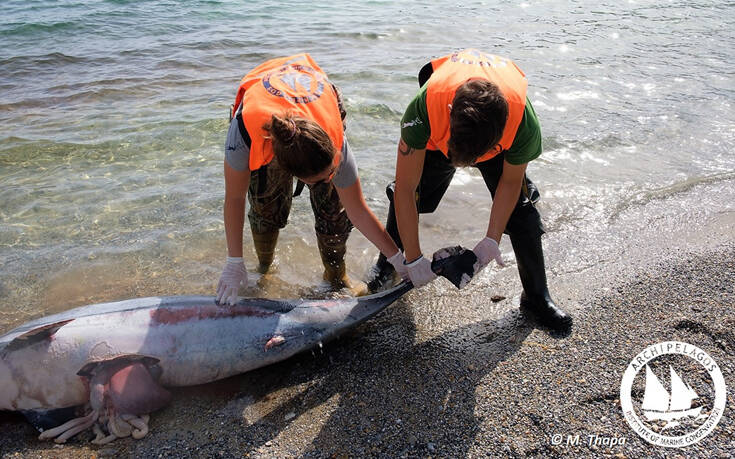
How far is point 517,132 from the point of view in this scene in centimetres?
249

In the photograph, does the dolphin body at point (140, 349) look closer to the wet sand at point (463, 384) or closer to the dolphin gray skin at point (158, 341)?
the dolphin gray skin at point (158, 341)

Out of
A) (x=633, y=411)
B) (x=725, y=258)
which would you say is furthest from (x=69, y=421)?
(x=725, y=258)

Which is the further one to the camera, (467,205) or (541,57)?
(541,57)

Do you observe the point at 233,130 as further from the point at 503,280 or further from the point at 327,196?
the point at 503,280

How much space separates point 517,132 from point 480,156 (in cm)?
42

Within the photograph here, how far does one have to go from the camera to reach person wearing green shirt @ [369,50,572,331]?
6.97 ft

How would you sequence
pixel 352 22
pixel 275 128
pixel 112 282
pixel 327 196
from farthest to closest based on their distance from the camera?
pixel 352 22 < pixel 112 282 < pixel 327 196 < pixel 275 128

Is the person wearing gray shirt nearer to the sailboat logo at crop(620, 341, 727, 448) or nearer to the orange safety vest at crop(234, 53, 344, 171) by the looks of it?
the orange safety vest at crop(234, 53, 344, 171)

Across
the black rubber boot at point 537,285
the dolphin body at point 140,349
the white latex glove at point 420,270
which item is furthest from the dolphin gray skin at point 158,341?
the black rubber boot at point 537,285

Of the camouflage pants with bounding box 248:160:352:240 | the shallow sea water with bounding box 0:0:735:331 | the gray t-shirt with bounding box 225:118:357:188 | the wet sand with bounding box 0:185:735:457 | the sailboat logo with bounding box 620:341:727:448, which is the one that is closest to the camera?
the sailboat logo with bounding box 620:341:727:448

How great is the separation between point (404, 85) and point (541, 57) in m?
3.06

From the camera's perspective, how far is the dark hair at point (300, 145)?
2189 mm

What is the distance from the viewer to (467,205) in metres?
4.89

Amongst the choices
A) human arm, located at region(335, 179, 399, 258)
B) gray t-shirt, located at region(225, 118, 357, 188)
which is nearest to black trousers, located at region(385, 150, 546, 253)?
human arm, located at region(335, 179, 399, 258)
